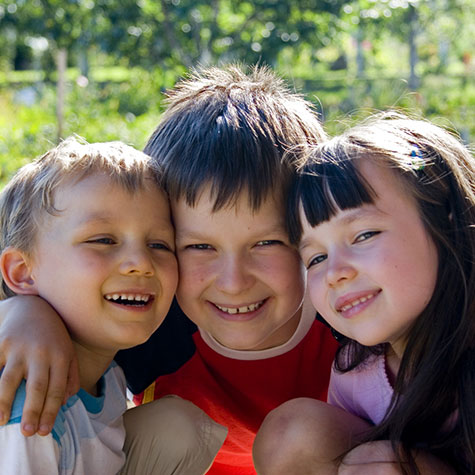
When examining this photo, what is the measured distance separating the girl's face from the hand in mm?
275

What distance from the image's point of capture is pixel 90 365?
6.73 ft

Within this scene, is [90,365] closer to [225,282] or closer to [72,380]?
[72,380]

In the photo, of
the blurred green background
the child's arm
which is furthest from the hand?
the blurred green background

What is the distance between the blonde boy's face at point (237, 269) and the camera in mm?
2018

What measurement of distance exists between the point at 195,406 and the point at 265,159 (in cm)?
77

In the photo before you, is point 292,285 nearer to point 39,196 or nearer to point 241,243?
point 241,243

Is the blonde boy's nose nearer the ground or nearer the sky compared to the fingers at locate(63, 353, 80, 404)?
nearer the sky

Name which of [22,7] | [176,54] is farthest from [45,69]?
[176,54]

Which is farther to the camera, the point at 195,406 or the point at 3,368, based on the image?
the point at 195,406

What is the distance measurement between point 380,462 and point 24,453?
0.84 metres

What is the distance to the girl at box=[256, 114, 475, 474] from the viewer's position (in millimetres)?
1786

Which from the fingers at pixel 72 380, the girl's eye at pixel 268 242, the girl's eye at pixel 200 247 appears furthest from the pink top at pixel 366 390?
the fingers at pixel 72 380

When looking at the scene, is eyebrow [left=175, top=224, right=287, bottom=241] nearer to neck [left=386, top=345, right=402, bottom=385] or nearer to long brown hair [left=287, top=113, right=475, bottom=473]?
long brown hair [left=287, top=113, right=475, bottom=473]

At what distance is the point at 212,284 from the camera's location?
2.07 metres
